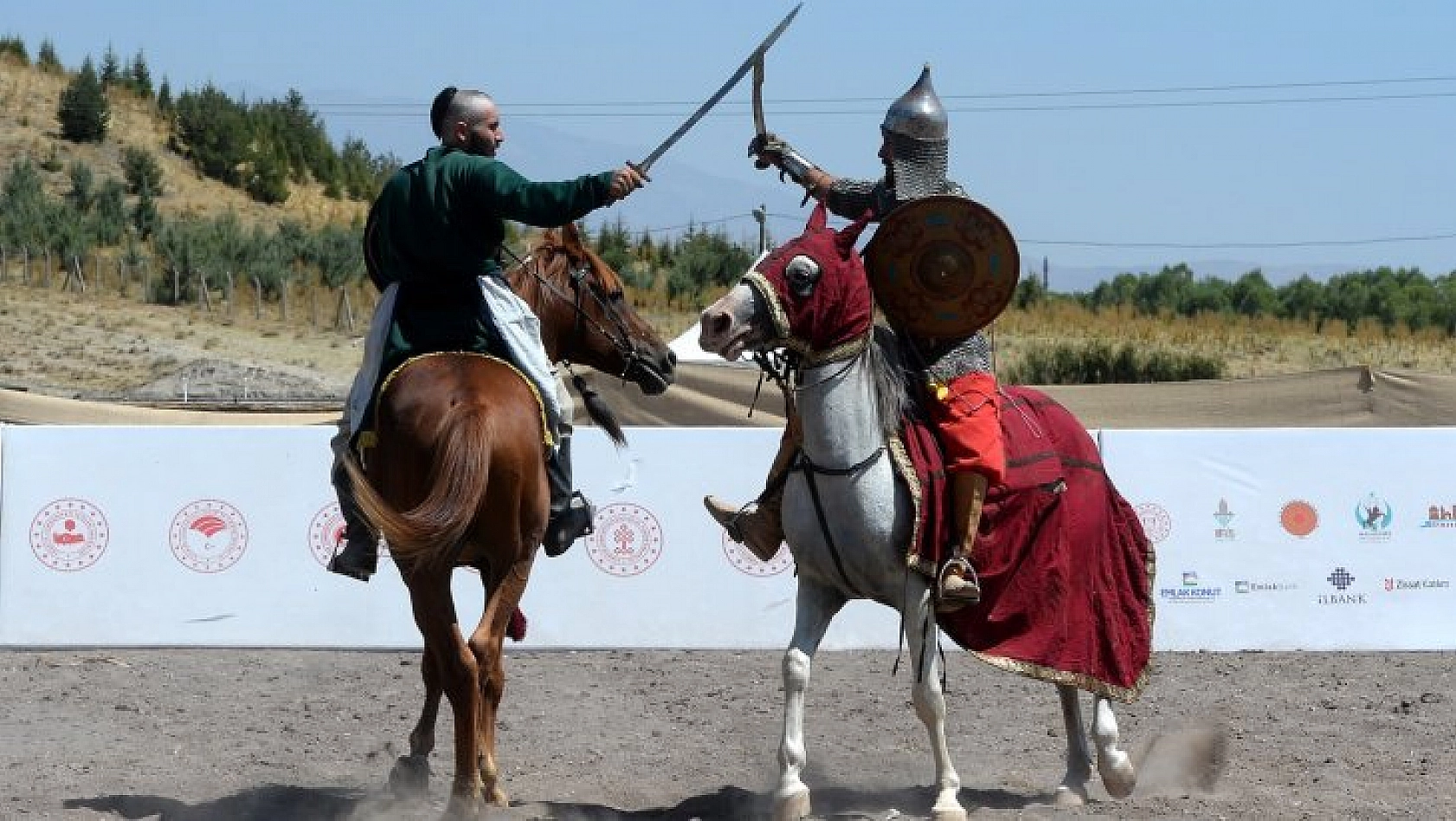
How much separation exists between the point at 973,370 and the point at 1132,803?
1.79 metres

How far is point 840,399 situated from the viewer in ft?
22.4

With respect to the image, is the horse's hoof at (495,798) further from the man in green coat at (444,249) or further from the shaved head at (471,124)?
the shaved head at (471,124)

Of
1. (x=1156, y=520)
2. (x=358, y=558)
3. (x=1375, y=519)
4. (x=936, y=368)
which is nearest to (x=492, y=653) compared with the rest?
(x=358, y=558)

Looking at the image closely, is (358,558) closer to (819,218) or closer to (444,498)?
(444,498)

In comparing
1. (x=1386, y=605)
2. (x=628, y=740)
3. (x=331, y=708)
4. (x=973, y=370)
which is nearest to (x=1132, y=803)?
(x=973, y=370)

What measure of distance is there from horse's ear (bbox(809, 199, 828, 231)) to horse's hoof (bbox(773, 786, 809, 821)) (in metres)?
1.90

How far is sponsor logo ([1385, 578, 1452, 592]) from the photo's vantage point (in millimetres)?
11852

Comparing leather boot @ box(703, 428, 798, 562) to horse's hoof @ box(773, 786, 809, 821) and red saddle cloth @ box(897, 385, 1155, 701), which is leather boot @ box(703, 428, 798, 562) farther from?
horse's hoof @ box(773, 786, 809, 821)

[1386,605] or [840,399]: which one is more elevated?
[840,399]

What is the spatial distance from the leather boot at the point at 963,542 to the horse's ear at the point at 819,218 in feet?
3.18

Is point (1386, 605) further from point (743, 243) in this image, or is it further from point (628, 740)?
point (743, 243)

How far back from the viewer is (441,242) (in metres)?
7.04

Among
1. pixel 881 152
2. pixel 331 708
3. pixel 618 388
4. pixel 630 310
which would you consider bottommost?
pixel 331 708

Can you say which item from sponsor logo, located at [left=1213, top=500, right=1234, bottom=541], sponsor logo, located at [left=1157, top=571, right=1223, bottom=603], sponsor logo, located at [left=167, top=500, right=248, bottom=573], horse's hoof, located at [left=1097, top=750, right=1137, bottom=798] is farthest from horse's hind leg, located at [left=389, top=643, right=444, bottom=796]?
sponsor logo, located at [left=1213, top=500, right=1234, bottom=541]
